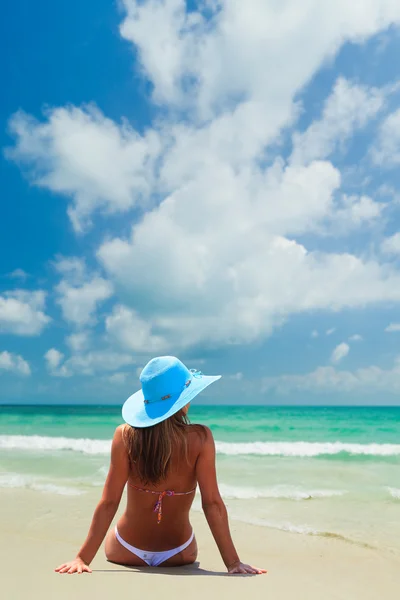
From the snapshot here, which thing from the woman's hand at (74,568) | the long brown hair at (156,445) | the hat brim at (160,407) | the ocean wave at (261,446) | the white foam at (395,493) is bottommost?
the ocean wave at (261,446)

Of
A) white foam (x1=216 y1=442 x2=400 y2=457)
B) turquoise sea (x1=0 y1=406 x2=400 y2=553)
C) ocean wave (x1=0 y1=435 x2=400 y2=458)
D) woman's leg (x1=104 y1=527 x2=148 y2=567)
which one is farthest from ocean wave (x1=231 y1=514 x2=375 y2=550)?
ocean wave (x1=0 y1=435 x2=400 y2=458)

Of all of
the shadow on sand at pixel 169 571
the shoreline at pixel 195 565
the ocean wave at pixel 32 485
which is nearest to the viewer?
the shoreline at pixel 195 565

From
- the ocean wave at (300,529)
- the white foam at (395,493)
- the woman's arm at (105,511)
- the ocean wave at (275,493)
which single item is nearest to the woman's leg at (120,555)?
the woman's arm at (105,511)

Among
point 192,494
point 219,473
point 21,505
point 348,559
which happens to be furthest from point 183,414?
point 219,473

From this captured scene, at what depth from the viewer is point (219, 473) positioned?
31.6 ft

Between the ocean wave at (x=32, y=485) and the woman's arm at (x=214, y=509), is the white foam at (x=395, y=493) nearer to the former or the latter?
the ocean wave at (x=32, y=485)

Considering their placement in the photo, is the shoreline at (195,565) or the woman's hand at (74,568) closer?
the shoreline at (195,565)

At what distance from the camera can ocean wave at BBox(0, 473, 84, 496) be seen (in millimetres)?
7160

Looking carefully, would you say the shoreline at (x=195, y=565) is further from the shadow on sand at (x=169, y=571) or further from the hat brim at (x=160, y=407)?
the hat brim at (x=160, y=407)

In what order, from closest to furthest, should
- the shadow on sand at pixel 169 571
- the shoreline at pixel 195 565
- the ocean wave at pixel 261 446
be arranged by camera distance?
1. the shoreline at pixel 195 565
2. the shadow on sand at pixel 169 571
3. the ocean wave at pixel 261 446

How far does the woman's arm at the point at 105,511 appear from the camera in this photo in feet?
8.69

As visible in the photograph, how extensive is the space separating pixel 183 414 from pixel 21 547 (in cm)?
183

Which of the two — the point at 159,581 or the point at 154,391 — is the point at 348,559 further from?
the point at 154,391

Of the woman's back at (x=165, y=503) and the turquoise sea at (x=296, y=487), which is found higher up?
the woman's back at (x=165, y=503)
